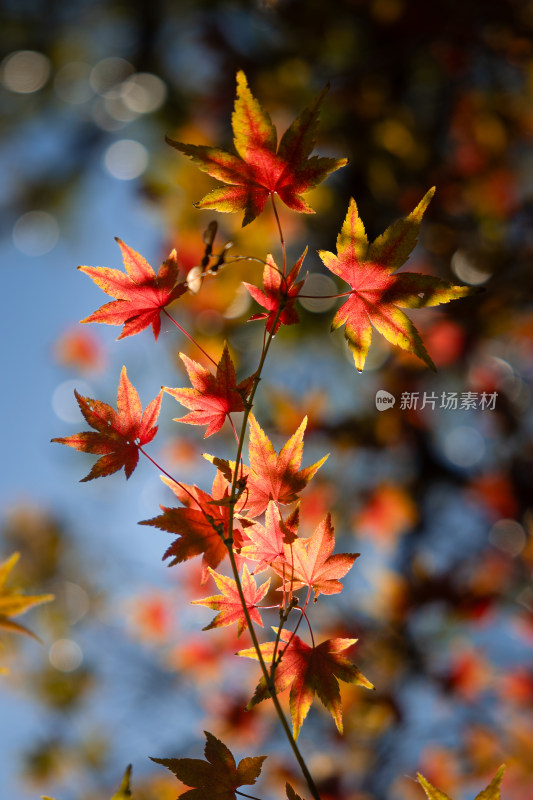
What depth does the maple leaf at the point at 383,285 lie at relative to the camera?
1.64 ft

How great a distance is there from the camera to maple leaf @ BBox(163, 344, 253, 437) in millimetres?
564

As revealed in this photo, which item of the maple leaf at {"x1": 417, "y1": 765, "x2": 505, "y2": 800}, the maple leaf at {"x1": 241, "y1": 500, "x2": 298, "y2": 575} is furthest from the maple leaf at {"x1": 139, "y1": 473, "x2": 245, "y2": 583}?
the maple leaf at {"x1": 417, "y1": 765, "x2": 505, "y2": 800}

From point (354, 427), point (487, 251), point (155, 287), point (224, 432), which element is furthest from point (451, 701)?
point (155, 287)

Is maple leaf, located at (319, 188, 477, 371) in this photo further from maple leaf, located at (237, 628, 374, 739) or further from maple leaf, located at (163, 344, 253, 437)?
maple leaf, located at (237, 628, 374, 739)

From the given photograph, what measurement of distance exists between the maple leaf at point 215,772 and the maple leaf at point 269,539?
165 millimetres

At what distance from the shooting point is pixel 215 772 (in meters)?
0.50

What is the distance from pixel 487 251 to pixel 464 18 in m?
0.84

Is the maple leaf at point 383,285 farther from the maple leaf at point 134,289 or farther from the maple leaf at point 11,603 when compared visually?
the maple leaf at point 11,603

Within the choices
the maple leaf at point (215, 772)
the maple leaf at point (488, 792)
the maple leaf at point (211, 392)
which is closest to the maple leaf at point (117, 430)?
the maple leaf at point (211, 392)

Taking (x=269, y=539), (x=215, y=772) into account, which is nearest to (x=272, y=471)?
(x=269, y=539)

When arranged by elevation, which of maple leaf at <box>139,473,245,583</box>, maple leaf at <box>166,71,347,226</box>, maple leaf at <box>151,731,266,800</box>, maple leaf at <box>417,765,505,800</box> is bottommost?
maple leaf at <box>151,731,266,800</box>

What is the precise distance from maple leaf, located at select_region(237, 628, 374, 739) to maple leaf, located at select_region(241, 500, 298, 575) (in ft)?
0.25

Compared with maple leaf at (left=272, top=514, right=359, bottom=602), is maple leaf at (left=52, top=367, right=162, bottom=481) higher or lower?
higher

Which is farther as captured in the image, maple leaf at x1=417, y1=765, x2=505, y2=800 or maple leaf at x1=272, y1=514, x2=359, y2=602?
maple leaf at x1=272, y1=514, x2=359, y2=602
